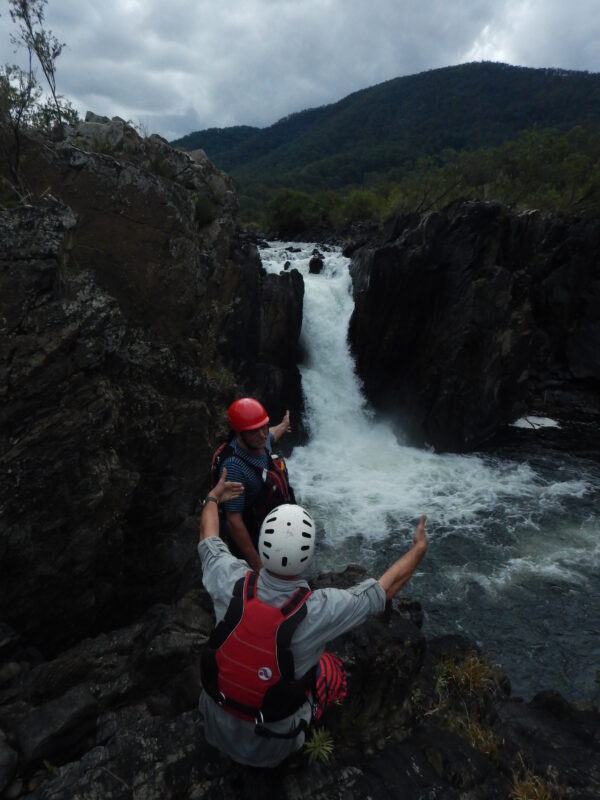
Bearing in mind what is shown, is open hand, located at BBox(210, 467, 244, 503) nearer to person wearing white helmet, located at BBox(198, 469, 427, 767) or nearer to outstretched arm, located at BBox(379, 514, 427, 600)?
person wearing white helmet, located at BBox(198, 469, 427, 767)

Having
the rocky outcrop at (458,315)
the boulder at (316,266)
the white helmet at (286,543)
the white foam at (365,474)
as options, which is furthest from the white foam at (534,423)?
the white helmet at (286,543)

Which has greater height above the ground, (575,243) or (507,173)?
(507,173)

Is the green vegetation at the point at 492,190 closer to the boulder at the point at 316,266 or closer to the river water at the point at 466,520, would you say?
the boulder at the point at 316,266

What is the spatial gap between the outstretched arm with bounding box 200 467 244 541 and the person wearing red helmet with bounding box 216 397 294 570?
38.9 inches

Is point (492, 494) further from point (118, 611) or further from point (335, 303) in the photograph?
point (118, 611)

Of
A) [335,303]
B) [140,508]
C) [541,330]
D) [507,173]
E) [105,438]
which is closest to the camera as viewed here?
[105,438]

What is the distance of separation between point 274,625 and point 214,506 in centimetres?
119

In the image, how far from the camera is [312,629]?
9.03ft

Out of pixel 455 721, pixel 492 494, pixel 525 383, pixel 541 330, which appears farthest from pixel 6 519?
pixel 541 330

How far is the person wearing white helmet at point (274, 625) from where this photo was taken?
8.94 ft

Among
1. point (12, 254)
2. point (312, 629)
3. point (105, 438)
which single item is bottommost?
point (105, 438)

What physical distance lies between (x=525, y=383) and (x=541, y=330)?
13.4ft

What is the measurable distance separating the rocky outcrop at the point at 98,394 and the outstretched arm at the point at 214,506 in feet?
12.3

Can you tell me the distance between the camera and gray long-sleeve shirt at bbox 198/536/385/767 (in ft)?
9.12
